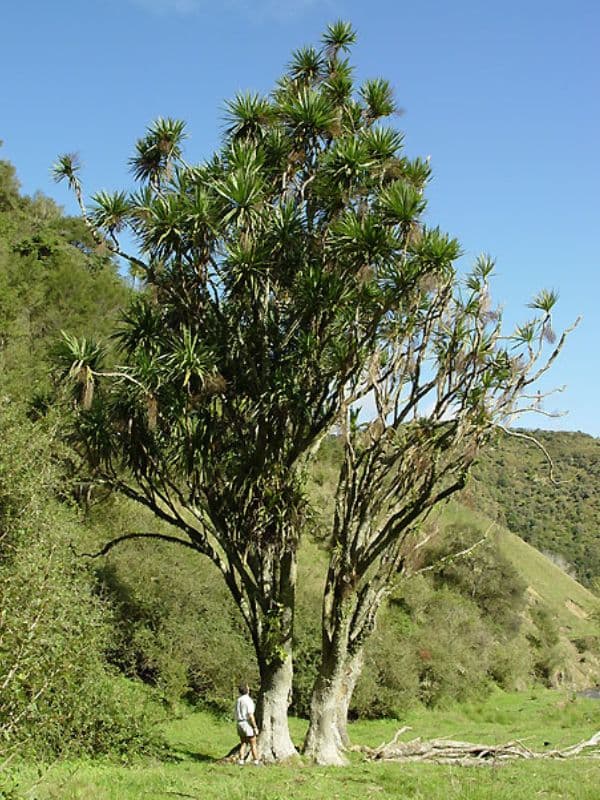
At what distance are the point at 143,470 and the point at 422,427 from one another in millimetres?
5385

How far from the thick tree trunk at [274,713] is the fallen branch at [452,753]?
6.74 feet

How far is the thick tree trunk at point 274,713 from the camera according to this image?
1342cm

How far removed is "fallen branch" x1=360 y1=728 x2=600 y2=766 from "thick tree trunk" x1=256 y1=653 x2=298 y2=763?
6.74 feet

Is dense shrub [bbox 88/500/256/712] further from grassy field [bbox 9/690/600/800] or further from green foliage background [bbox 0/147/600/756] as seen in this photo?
grassy field [bbox 9/690/600/800]

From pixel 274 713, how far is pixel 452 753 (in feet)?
13.5

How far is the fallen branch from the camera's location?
14.9 meters

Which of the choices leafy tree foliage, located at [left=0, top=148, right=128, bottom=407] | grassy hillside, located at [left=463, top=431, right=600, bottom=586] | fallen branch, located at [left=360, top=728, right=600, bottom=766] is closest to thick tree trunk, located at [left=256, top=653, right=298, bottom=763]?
fallen branch, located at [left=360, top=728, right=600, bottom=766]

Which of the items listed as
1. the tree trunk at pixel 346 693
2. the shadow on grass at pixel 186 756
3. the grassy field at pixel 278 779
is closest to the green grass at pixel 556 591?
the grassy field at pixel 278 779

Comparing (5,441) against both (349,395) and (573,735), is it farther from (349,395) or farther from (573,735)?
(573,735)

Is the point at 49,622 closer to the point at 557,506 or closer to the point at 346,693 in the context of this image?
the point at 346,693

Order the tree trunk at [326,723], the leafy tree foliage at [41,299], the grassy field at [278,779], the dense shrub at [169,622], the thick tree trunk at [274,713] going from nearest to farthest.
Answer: the grassy field at [278,779], the thick tree trunk at [274,713], the tree trunk at [326,723], the dense shrub at [169,622], the leafy tree foliage at [41,299]

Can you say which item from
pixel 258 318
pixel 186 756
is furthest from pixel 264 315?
pixel 186 756

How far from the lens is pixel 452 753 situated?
1546cm

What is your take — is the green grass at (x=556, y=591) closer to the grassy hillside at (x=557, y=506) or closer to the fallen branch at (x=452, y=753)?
the grassy hillside at (x=557, y=506)
